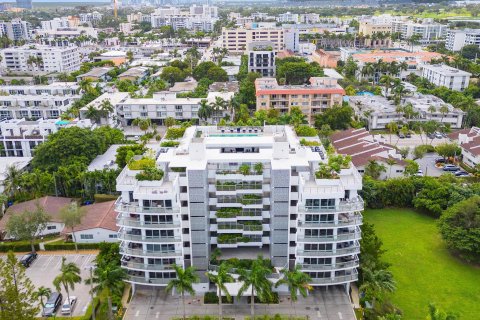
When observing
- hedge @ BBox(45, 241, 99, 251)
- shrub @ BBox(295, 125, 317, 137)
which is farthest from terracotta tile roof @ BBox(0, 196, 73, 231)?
shrub @ BBox(295, 125, 317, 137)

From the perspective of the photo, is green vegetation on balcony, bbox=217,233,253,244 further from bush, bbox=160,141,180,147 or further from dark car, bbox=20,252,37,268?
dark car, bbox=20,252,37,268

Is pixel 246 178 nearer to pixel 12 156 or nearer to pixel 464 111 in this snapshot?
pixel 12 156

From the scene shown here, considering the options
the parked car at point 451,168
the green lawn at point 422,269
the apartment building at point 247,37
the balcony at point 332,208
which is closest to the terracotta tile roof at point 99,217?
the balcony at point 332,208

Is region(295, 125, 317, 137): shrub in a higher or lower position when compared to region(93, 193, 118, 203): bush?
higher

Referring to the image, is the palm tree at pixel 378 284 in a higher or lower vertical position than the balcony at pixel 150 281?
higher

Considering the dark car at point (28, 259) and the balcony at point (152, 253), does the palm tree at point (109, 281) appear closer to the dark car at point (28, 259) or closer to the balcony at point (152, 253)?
the balcony at point (152, 253)

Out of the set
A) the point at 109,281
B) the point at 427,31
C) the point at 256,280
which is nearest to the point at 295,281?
the point at 256,280
